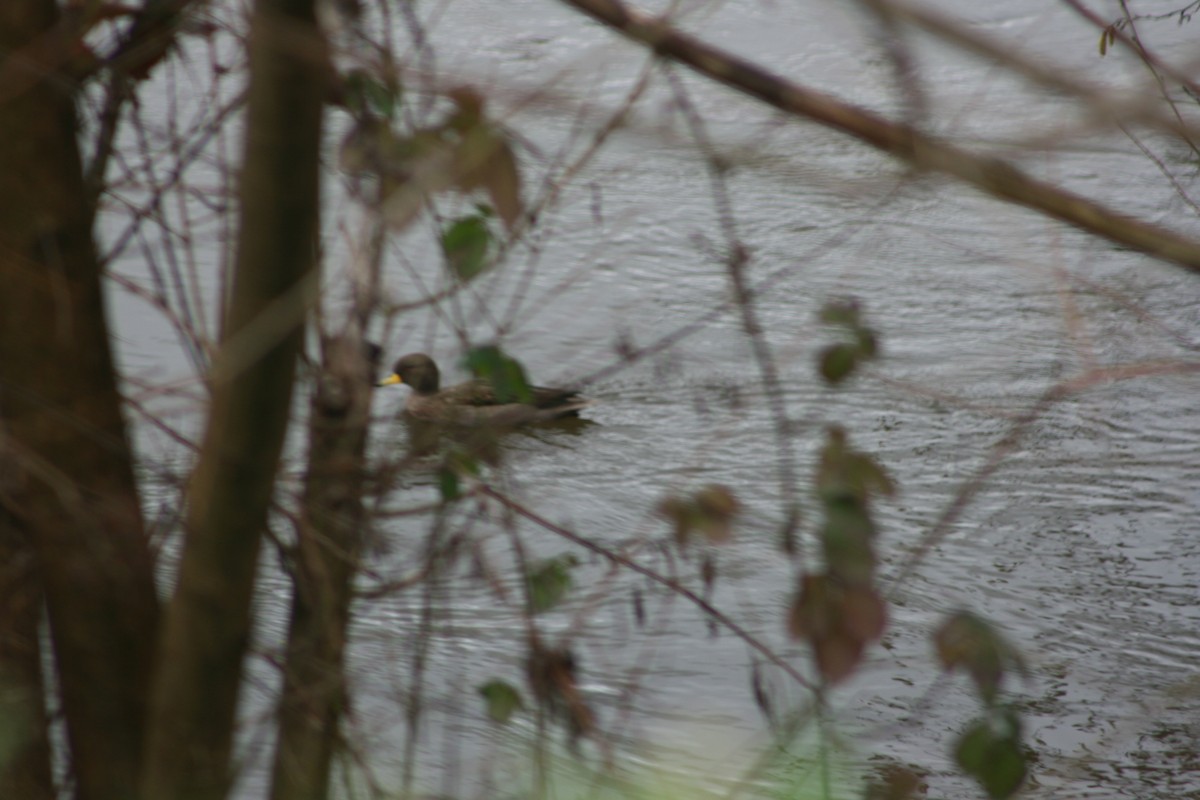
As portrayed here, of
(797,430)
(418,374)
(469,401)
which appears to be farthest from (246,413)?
(418,374)

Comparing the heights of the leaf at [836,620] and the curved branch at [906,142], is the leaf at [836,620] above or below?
below

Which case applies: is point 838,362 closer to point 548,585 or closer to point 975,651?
point 975,651

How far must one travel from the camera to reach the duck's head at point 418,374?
4867mm

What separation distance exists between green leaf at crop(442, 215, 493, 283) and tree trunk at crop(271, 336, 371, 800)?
500 millimetres

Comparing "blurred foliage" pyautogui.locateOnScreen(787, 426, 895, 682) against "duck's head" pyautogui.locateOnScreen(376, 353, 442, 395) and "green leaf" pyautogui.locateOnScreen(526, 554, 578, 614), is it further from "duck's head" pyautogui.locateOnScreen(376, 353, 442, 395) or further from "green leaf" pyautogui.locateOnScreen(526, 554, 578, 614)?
"duck's head" pyautogui.locateOnScreen(376, 353, 442, 395)

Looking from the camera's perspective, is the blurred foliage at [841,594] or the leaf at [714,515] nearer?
the blurred foliage at [841,594]

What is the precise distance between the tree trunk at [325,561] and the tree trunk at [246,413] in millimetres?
264

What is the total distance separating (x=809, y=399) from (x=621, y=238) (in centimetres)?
161

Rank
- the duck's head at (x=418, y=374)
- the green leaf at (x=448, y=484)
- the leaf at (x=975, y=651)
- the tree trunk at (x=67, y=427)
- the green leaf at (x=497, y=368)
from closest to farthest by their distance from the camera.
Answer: the leaf at (x=975, y=651), the green leaf at (x=497, y=368), the tree trunk at (x=67, y=427), the green leaf at (x=448, y=484), the duck's head at (x=418, y=374)

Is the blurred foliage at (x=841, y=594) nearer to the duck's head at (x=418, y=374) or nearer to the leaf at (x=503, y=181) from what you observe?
the leaf at (x=503, y=181)

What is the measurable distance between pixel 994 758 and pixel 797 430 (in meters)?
1.16

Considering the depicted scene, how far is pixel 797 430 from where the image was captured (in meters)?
2.81

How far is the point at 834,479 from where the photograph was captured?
67.0 inches

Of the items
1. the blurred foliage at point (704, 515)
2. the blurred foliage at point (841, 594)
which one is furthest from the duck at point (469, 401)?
the blurred foliage at point (841, 594)
